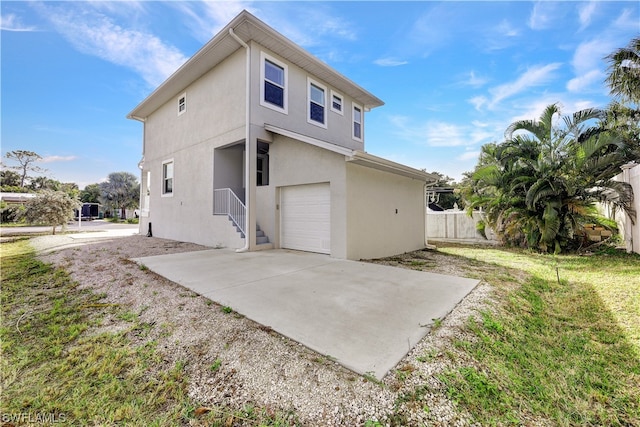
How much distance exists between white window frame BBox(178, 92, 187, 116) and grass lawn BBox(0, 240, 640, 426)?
9.20 meters

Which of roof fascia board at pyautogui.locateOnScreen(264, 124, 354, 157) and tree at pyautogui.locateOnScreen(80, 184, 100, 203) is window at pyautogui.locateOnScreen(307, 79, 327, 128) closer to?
roof fascia board at pyautogui.locateOnScreen(264, 124, 354, 157)

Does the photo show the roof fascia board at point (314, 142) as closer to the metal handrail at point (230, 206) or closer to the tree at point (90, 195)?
the metal handrail at point (230, 206)

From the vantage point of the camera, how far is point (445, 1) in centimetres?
774

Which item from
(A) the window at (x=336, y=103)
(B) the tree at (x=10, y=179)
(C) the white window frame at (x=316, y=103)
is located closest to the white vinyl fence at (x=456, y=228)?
(A) the window at (x=336, y=103)

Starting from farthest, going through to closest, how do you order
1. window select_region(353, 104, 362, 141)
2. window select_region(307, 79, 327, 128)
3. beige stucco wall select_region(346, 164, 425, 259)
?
window select_region(353, 104, 362, 141) → window select_region(307, 79, 327, 128) → beige stucco wall select_region(346, 164, 425, 259)

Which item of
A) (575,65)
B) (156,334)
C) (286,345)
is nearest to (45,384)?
(156,334)

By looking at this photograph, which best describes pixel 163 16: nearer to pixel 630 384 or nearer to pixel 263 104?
pixel 263 104

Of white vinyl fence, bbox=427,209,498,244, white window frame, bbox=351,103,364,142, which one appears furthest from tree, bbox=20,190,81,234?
white vinyl fence, bbox=427,209,498,244

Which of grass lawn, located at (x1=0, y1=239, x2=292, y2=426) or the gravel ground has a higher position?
the gravel ground

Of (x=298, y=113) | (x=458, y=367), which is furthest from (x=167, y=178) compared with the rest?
(x=458, y=367)

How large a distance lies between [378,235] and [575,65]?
993cm

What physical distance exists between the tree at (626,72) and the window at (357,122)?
9.65 m

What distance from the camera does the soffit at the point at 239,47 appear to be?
7.81 meters

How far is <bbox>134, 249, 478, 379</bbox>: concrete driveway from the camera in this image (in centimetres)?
274
